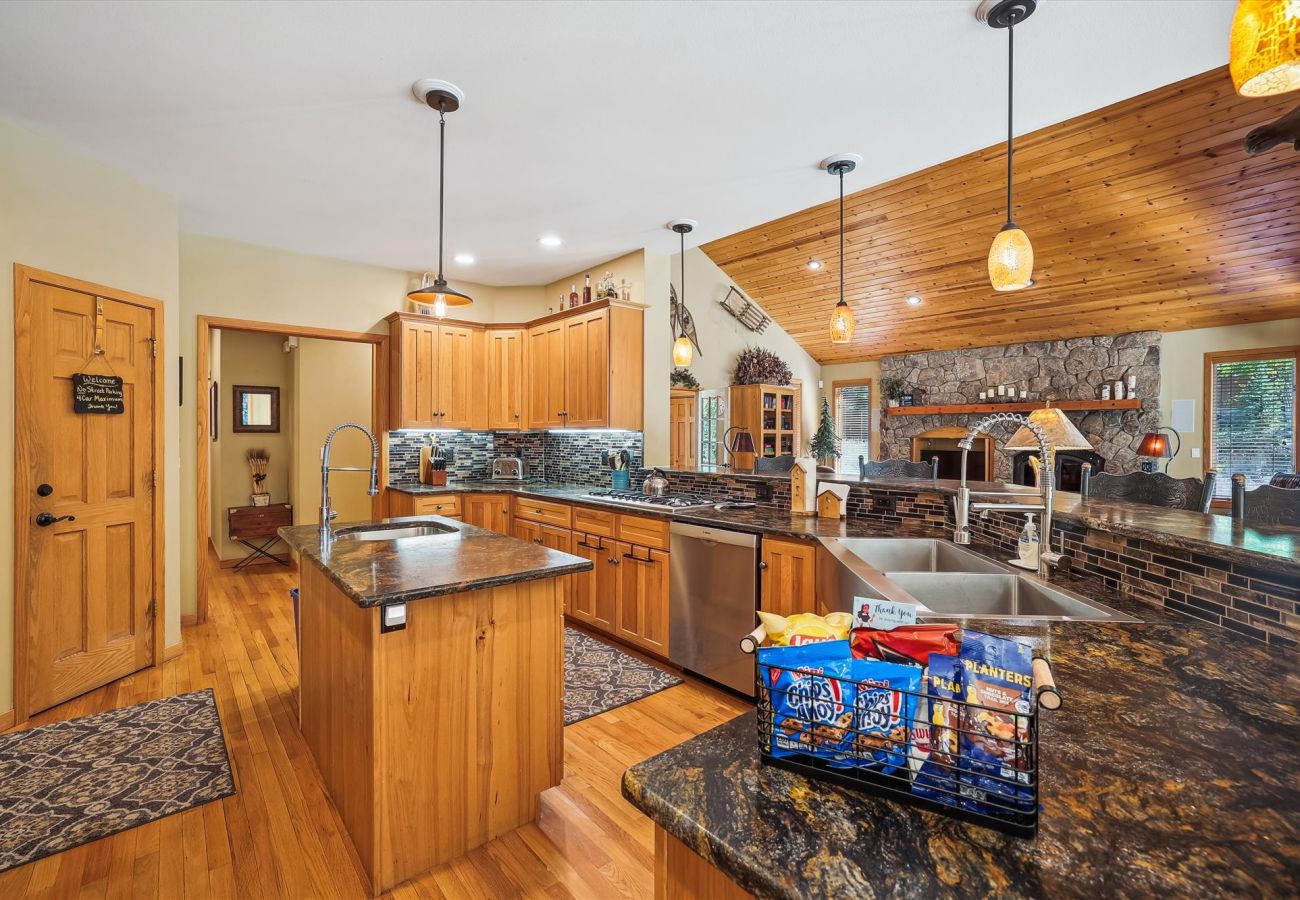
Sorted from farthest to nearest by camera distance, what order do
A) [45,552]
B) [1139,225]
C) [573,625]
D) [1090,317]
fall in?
[1090,317] → [1139,225] → [573,625] → [45,552]

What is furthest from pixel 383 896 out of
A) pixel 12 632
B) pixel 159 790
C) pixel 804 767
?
pixel 12 632

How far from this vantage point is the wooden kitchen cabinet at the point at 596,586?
Answer: 3.70 meters

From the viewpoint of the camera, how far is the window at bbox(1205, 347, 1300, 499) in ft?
19.4

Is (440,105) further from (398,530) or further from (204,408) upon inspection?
(204,408)

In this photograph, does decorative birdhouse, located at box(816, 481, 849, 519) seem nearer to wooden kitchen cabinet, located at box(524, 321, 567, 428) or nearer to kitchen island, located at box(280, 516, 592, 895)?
kitchen island, located at box(280, 516, 592, 895)

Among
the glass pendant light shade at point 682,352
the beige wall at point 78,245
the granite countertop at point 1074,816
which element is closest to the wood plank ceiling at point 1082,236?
the glass pendant light shade at point 682,352

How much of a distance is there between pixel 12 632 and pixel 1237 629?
449 centimetres

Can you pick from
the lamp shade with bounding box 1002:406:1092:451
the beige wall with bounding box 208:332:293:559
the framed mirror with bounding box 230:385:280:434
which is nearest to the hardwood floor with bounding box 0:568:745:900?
the lamp shade with bounding box 1002:406:1092:451

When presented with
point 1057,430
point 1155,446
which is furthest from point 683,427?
point 1057,430

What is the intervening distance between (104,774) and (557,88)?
330 cm

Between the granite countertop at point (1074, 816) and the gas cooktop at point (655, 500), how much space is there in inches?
101

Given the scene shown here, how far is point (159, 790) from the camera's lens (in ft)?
7.27

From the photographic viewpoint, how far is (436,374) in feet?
16.7

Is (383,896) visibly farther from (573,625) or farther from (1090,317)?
(1090,317)
